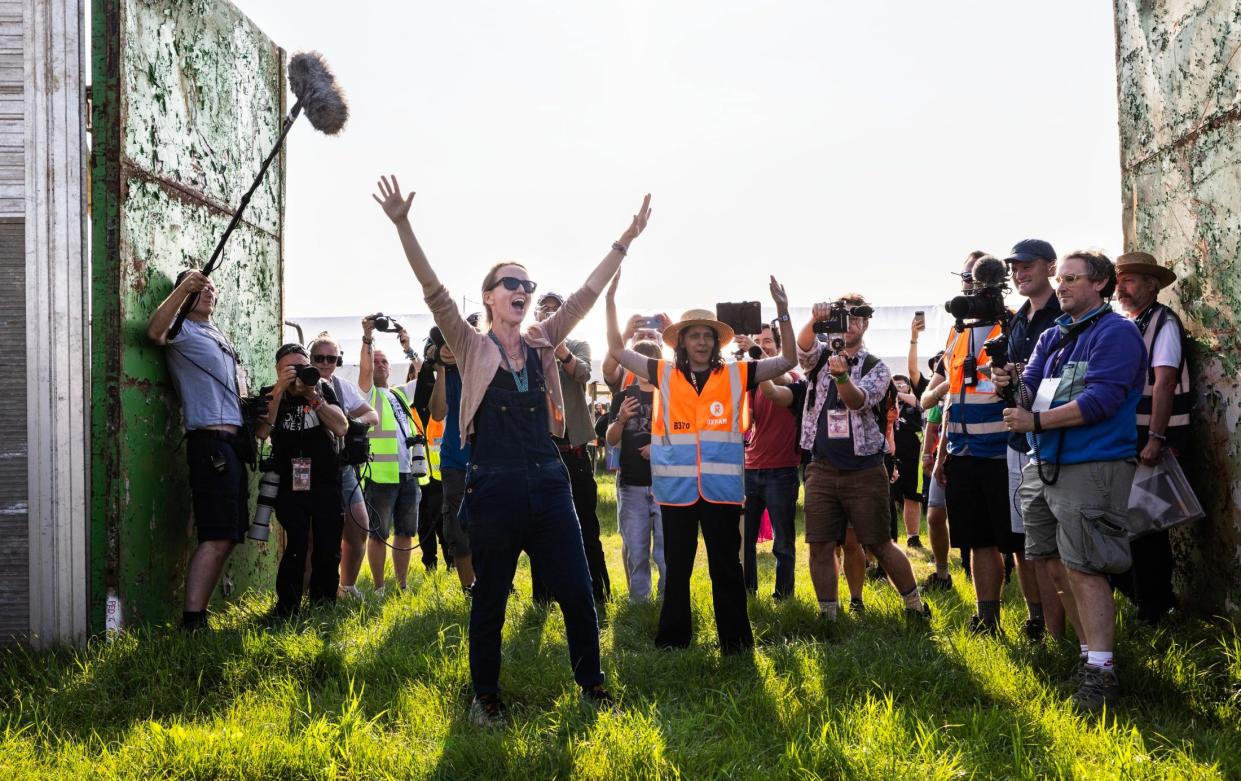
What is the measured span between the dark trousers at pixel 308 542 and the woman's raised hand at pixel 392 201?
2.91 meters

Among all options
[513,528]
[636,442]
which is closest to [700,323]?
[636,442]

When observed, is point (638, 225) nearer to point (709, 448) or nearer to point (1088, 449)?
point (709, 448)

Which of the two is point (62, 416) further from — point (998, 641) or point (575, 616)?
point (998, 641)

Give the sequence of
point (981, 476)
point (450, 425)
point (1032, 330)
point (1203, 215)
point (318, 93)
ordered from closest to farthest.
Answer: point (1203, 215) < point (1032, 330) < point (981, 476) < point (318, 93) < point (450, 425)

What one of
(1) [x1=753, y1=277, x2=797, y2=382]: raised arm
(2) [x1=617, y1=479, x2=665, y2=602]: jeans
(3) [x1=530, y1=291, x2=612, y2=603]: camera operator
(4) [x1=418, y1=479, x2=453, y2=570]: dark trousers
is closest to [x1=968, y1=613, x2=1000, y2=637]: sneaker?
(1) [x1=753, y1=277, x2=797, y2=382]: raised arm

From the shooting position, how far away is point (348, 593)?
7.09 metres

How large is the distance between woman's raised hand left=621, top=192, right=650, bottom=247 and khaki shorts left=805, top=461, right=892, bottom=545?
2146mm

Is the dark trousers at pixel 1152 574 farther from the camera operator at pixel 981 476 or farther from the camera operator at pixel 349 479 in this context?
the camera operator at pixel 349 479

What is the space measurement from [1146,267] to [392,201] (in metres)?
4.16

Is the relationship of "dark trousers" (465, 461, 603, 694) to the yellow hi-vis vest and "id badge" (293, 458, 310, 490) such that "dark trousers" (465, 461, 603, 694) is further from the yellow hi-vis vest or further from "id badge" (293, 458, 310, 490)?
the yellow hi-vis vest

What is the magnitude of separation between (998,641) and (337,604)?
13.5 feet

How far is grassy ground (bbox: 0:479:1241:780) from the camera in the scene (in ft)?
11.9

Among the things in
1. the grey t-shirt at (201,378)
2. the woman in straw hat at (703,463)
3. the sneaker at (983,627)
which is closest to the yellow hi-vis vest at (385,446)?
the grey t-shirt at (201,378)

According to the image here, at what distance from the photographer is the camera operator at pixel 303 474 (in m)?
6.32
